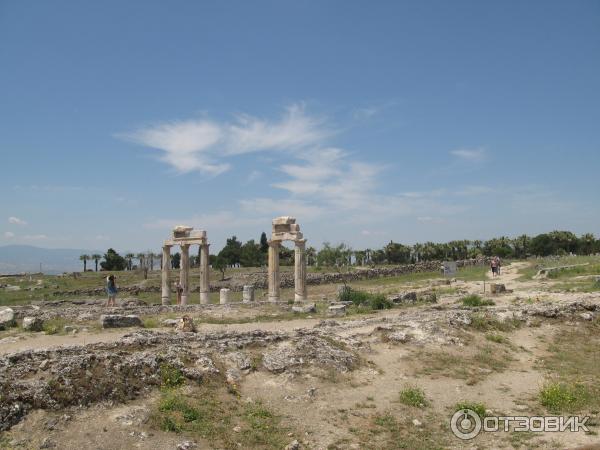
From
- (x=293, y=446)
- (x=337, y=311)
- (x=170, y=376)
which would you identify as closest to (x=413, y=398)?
(x=293, y=446)

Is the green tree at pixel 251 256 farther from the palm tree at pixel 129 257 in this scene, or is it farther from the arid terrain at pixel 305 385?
the arid terrain at pixel 305 385

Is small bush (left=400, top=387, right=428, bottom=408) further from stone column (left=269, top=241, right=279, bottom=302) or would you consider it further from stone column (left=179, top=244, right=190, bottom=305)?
stone column (left=179, top=244, right=190, bottom=305)

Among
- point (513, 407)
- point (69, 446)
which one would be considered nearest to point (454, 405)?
point (513, 407)

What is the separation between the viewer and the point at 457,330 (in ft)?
55.3

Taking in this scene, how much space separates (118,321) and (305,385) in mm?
10970

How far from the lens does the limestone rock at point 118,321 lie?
20.1 meters

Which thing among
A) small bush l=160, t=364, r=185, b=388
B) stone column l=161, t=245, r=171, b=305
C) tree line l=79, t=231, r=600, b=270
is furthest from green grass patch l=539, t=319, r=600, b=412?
tree line l=79, t=231, r=600, b=270

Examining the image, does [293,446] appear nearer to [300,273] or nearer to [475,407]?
[475,407]

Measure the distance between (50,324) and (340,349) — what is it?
13773 millimetres

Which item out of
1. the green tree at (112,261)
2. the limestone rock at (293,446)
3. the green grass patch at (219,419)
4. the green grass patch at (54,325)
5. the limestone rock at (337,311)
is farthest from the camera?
the green tree at (112,261)

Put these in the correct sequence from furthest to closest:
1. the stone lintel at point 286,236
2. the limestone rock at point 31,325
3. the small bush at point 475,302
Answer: the stone lintel at point 286,236, the small bush at point 475,302, the limestone rock at point 31,325

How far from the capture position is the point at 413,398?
462 inches

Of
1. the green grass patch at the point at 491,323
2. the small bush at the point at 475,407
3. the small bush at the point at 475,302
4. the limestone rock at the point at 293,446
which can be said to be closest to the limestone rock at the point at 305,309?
the small bush at the point at 475,302

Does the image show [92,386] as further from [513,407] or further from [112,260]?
[112,260]
